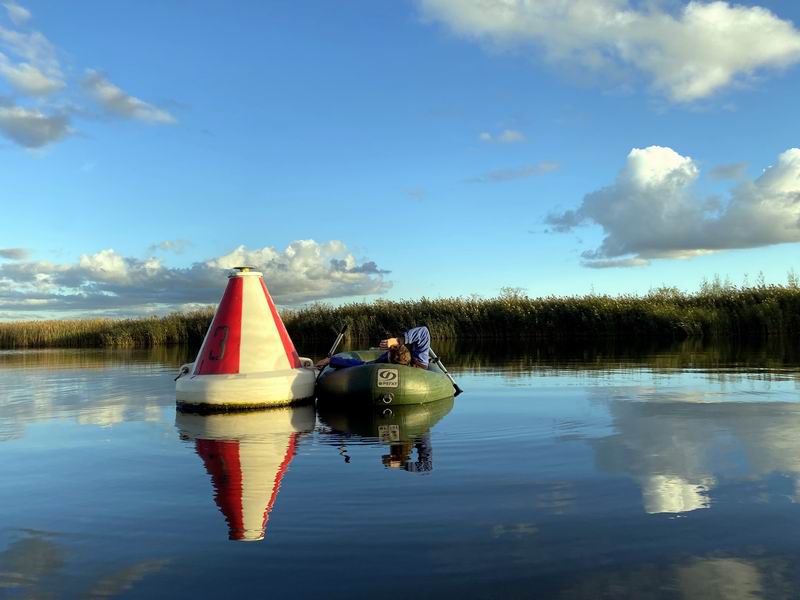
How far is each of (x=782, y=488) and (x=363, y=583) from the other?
12.2 feet

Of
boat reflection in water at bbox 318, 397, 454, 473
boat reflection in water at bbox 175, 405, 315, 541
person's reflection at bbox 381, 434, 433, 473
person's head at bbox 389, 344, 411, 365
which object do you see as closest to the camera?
boat reflection in water at bbox 175, 405, 315, 541

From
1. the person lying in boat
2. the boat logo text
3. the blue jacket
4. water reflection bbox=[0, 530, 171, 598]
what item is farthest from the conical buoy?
water reflection bbox=[0, 530, 171, 598]

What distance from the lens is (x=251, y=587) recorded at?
3.70 meters

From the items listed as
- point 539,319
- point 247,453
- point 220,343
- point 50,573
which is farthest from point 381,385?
point 539,319

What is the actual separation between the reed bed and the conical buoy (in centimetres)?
2386

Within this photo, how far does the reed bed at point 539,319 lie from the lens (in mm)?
31609

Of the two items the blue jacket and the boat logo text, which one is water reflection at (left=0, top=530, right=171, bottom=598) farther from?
the blue jacket

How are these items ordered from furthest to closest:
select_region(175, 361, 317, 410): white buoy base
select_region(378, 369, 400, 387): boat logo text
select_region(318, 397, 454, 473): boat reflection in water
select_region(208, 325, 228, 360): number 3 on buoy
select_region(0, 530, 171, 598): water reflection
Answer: select_region(208, 325, 228, 360): number 3 on buoy
select_region(378, 369, 400, 387): boat logo text
select_region(175, 361, 317, 410): white buoy base
select_region(318, 397, 454, 473): boat reflection in water
select_region(0, 530, 171, 598): water reflection

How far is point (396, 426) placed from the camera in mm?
9492

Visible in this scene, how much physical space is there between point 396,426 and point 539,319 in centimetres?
2649

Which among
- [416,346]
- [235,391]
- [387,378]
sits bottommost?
[235,391]

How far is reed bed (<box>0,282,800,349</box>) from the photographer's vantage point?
1244 inches

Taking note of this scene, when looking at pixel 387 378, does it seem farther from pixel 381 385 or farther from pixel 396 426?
pixel 396 426

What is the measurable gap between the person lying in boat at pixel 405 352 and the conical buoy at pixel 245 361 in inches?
38.3
